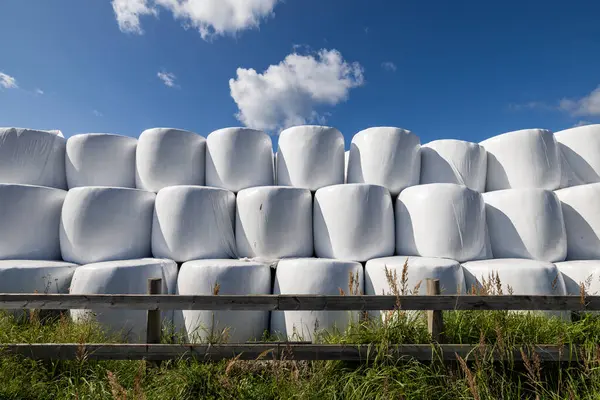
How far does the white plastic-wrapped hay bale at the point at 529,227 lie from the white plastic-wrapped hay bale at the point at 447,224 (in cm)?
32

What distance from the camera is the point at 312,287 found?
2.86 metres

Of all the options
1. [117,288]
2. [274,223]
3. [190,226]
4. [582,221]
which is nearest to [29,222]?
[117,288]

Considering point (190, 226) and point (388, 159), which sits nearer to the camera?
point (190, 226)

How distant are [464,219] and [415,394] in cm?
192

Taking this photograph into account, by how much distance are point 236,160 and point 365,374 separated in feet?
8.94

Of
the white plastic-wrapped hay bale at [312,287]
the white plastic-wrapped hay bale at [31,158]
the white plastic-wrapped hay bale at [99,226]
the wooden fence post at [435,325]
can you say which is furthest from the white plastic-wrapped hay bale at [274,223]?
the white plastic-wrapped hay bale at [31,158]

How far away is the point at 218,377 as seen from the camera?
187cm

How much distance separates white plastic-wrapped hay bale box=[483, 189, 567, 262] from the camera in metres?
3.22

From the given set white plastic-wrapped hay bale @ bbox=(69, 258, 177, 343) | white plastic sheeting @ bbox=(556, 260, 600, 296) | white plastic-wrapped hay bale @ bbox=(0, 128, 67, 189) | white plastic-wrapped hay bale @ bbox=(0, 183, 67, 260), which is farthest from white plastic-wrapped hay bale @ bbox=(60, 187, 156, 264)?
white plastic sheeting @ bbox=(556, 260, 600, 296)

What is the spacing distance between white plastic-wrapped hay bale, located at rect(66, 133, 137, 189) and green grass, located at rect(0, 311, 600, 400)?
1.97 m

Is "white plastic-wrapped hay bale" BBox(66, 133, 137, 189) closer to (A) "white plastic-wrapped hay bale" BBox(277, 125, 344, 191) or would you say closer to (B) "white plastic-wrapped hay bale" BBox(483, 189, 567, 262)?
(A) "white plastic-wrapped hay bale" BBox(277, 125, 344, 191)

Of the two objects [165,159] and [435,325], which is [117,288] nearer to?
[165,159]

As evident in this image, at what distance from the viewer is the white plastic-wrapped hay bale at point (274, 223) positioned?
328cm

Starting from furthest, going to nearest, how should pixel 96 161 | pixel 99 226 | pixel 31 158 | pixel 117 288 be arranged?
pixel 96 161 → pixel 31 158 → pixel 99 226 → pixel 117 288
